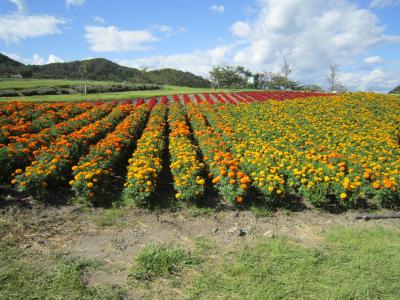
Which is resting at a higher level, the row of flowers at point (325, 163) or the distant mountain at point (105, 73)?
the distant mountain at point (105, 73)

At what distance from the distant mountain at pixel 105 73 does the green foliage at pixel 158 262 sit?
7625cm

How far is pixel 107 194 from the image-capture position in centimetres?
657

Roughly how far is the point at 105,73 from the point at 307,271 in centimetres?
9540

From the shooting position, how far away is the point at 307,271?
393 cm

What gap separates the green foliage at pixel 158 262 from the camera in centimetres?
388

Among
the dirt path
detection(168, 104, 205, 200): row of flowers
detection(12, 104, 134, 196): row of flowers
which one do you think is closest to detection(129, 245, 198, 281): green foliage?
the dirt path

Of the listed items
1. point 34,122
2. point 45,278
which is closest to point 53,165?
point 45,278

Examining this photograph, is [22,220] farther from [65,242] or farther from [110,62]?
[110,62]

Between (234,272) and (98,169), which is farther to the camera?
(98,169)

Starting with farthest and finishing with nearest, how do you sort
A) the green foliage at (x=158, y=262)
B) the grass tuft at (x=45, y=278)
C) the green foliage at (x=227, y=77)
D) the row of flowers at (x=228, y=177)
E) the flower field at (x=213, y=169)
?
the green foliage at (x=227, y=77), the flower field at (x=213, y=169), the row of flowers at (x=228, y=177), the green foliage at (x=158, y=262), the grass tuft at (x=45, y=278)

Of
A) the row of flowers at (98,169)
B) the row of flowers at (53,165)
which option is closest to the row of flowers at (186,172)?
the row of flowers at (98,169)

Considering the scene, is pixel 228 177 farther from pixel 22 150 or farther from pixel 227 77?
pixel 227 77

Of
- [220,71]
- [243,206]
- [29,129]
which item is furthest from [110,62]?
[243,206]

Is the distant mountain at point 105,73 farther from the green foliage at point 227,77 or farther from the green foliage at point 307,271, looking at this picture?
the green foliage at point 307,271
